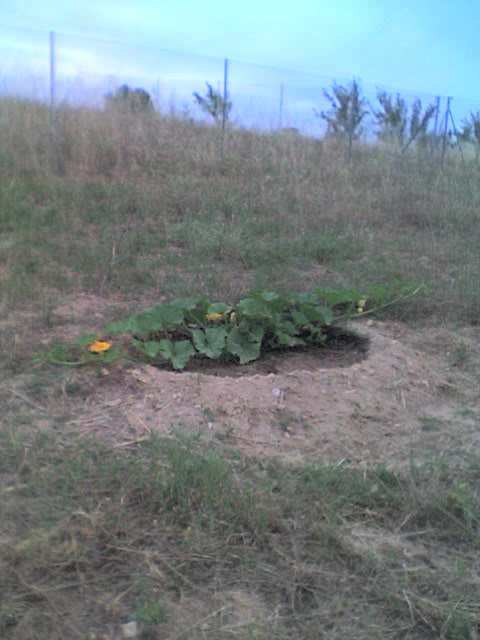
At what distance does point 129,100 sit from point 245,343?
25.2 ft

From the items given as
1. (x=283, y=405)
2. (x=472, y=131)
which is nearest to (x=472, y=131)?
(x=472, y=131)

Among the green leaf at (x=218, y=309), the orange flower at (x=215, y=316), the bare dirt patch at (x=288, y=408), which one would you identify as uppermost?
the green leaf at (x=218, y=309)

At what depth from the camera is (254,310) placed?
190 inches

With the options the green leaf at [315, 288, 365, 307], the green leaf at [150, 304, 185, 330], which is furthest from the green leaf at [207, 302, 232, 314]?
the green leaf at [315, 288, 365, 307]

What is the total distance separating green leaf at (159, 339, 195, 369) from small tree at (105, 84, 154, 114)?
296 inches

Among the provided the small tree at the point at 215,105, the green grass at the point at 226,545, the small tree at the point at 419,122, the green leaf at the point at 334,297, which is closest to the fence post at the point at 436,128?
the small tree at the point at 419,122

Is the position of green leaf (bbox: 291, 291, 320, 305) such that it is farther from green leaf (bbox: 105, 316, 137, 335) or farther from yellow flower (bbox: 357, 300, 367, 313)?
green leaf (bbox: 105, 316, 137, 335)

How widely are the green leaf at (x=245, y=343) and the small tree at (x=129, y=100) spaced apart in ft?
24.2

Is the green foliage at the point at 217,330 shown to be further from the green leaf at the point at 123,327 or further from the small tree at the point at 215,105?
the small tree at the point at 215,105

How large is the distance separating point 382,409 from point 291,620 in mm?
1810

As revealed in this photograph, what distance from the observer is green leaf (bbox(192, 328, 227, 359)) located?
15.3 ft

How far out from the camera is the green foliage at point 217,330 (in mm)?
4512

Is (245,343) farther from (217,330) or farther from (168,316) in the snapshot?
(168,316)

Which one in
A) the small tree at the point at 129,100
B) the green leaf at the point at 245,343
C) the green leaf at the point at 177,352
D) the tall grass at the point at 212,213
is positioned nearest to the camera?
the green leaf at the point at 177,352
